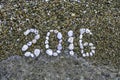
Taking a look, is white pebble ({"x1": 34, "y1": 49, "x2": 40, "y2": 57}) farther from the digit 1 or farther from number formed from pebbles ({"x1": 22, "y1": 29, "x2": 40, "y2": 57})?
the digit 1

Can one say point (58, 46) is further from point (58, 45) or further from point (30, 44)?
point (30, 44)

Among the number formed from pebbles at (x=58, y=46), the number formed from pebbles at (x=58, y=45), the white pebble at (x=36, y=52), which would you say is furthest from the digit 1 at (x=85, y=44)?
the white pebble at (x=36, y=52)

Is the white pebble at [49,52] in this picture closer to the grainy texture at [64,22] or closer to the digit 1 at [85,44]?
the grainy texture at [64,22]

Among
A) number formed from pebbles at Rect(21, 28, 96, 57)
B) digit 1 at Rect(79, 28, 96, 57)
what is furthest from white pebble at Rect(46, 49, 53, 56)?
digit 1 at Rect(79, 28, 96, 57)

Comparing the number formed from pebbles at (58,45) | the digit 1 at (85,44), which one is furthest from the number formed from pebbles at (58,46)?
the digit 1 at (85,44)

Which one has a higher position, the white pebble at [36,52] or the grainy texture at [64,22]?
the grainy texture at [64,22]

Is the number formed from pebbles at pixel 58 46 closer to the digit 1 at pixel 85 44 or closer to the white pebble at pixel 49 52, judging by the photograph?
the white pebble at pixel 49 52

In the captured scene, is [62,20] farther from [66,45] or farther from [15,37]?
[15,37]

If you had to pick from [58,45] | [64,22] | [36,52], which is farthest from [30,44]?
[64,22]
